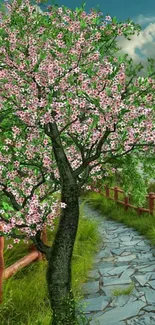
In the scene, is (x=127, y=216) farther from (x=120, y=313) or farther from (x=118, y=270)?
(x=120, y=313)

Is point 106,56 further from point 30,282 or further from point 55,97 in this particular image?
point 30,282

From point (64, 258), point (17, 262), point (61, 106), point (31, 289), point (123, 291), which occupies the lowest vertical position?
point (123, 291)

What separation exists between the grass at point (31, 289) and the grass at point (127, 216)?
2.42 meters

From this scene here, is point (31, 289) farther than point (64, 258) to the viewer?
Yes

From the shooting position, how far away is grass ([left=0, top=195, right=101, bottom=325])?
20.9 feet

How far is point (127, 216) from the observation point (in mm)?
14625

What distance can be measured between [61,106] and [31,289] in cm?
377

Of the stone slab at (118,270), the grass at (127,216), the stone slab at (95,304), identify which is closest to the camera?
the stone slab at (95,304)

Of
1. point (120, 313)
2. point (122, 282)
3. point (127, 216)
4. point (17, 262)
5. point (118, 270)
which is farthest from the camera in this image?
point (127, 216)

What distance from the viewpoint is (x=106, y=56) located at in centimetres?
546

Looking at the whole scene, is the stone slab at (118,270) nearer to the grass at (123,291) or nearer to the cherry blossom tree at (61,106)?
the grass at (123,291)

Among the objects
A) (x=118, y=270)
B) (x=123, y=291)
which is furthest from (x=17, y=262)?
(x=118, y=270)

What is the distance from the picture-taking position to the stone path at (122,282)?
663cm

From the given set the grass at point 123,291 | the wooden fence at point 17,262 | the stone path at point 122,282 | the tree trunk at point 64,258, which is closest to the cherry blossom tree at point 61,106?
the tree trunk at point 64,258
